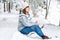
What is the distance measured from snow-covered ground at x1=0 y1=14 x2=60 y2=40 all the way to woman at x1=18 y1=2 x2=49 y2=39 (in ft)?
0.12

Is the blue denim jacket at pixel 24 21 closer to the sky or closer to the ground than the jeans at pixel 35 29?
closer to the sky

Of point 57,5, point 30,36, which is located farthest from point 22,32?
point 57,5

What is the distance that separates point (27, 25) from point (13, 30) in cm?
14

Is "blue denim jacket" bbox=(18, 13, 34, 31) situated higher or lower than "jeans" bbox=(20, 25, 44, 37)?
higher

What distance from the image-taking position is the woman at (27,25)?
2.91 feet

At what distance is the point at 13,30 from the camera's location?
0.89 m

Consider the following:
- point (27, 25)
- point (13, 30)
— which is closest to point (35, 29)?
point (27, 25)

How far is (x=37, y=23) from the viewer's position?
90 centimetres

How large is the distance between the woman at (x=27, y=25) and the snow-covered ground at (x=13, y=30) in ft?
0.12

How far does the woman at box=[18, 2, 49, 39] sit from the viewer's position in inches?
34.9

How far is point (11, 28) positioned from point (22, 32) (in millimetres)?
112

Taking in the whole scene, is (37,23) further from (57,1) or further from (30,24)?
(57,1)

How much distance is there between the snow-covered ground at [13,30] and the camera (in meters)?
0.89

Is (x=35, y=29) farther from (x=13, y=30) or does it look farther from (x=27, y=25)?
(x=13, y=30)
